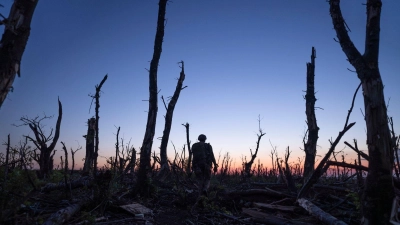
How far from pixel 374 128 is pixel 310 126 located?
9200 millimetres

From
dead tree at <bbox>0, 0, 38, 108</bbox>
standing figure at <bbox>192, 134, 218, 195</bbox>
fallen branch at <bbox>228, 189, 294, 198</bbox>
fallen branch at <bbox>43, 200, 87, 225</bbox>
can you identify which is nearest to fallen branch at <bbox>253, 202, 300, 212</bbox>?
fallen branch at <bbox>228, 189, 294, 198</bbox>

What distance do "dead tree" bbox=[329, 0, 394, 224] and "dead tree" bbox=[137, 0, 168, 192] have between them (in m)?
6.47

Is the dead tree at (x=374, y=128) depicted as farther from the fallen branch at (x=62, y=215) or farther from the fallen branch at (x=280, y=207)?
the fallen branch at (x=62, y=215)

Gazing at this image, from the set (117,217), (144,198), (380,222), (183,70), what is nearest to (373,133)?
(380,222)

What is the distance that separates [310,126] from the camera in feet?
45.6

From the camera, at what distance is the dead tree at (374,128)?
477 centimetres

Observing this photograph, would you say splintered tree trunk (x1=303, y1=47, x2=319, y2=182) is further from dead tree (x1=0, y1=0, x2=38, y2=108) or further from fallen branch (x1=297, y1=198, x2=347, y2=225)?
dead tree (x1=0, y1=0, x2=38, y2=108)

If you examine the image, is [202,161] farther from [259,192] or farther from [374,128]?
[374,128]

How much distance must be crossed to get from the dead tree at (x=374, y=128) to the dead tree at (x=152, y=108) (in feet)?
21.2

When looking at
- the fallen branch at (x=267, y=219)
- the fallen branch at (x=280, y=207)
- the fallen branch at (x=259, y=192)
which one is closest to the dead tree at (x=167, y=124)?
the fallen branch at (x=259, y=192)

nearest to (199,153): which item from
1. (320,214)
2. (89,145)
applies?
(320,214)

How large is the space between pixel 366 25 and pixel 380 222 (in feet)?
13.2

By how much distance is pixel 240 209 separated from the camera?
8.38 metres

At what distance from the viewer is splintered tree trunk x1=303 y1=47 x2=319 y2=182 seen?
1288 centimetres
